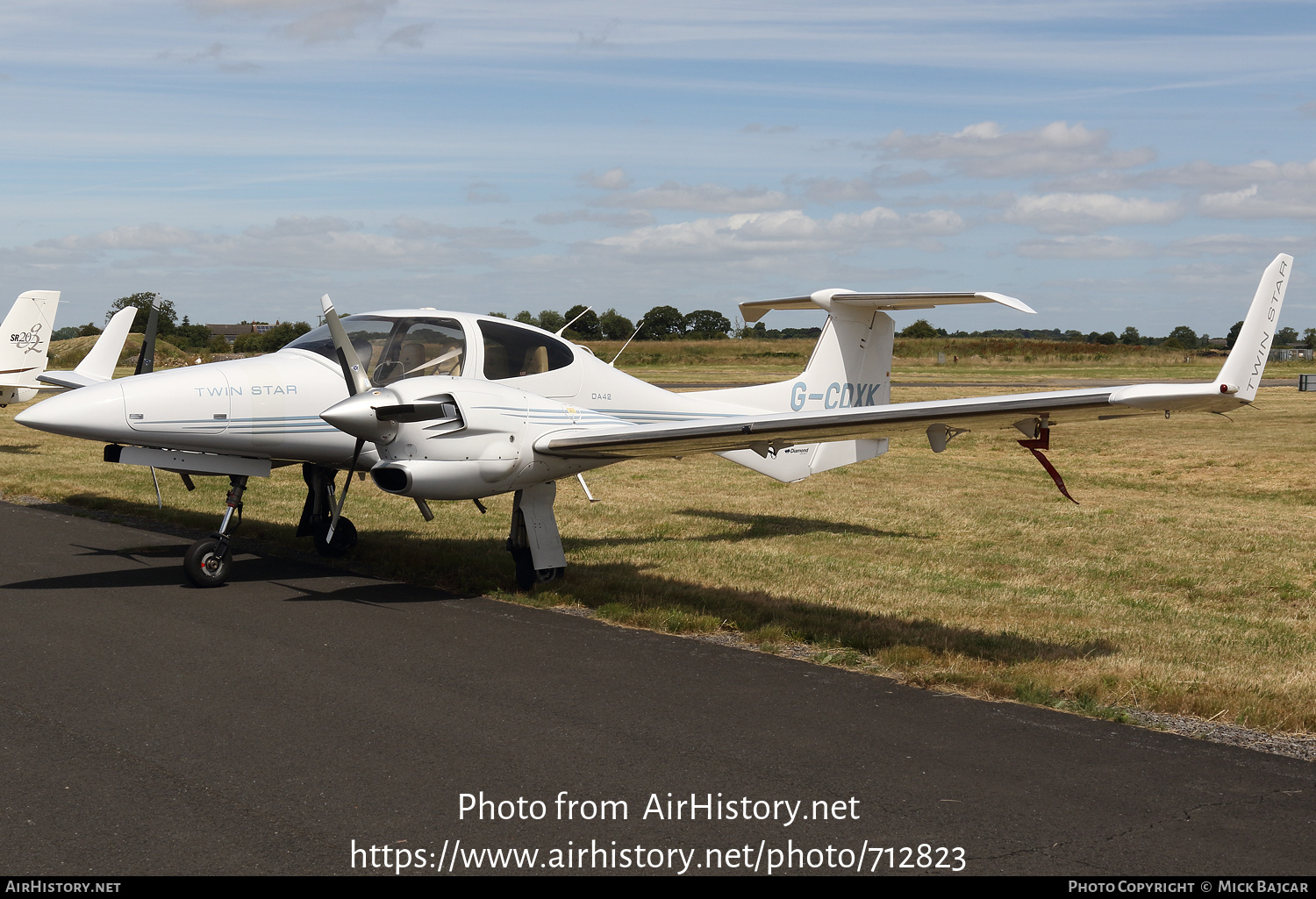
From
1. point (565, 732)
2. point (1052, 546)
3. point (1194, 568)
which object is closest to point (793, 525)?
point (1052, 546)

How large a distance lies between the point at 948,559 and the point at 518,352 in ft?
17.0

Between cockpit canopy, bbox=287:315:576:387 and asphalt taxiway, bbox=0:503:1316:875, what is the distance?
2.50 metres

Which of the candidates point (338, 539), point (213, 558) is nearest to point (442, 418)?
point (213, 558)

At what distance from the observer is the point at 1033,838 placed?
439 cm

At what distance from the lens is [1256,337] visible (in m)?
6.55

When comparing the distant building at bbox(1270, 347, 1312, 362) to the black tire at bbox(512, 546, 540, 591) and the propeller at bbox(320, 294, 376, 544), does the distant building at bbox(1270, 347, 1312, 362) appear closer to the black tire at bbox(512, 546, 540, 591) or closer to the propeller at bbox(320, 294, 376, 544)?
the black tire at bbox(512, 546, 540, 591)

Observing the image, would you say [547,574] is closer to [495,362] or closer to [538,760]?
[495,362]

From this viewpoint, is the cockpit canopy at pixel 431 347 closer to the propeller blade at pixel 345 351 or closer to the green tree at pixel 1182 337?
the propeller blade at pixel 345 351

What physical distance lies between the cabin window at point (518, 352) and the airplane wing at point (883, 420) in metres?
1.06

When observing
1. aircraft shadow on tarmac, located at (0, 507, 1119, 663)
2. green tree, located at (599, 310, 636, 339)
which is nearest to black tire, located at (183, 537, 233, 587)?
aircraft shadow on tarmac, located at (0, 507, 1119, 663)

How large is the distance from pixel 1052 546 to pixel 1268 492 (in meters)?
7.26

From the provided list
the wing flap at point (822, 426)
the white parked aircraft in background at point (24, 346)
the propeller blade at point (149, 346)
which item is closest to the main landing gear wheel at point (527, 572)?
the wing flap at point (822, 426)

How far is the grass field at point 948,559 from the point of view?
7.23m

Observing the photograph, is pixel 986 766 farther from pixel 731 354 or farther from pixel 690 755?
pixel 731 354
